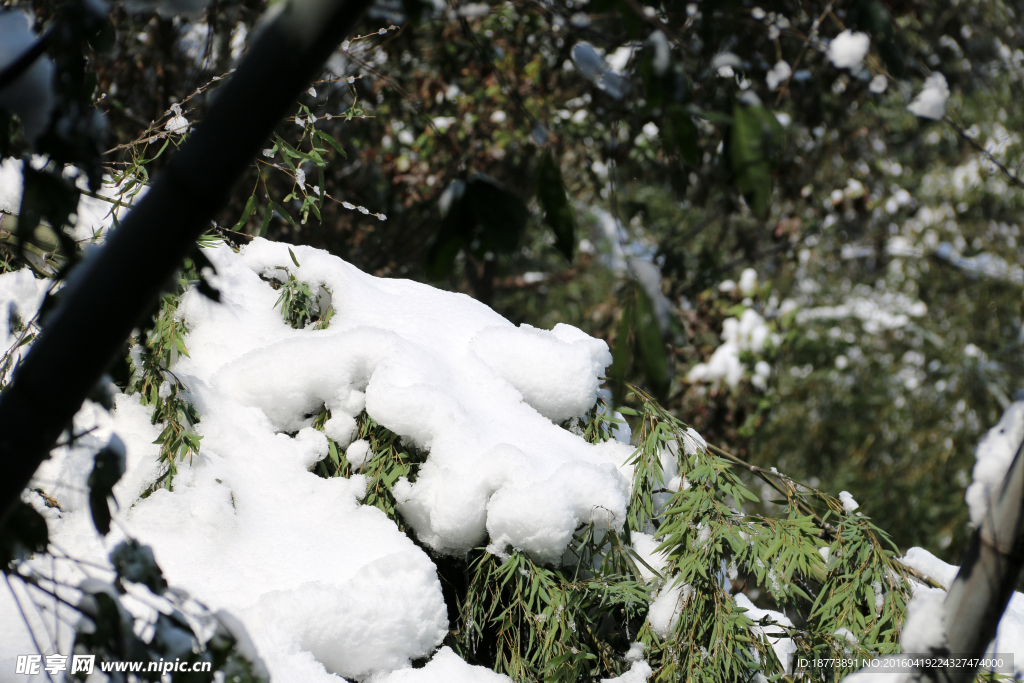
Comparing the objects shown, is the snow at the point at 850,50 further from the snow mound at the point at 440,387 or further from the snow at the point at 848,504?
the snow at the point at 848,504

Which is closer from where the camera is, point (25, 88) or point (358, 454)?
point (25, 88)

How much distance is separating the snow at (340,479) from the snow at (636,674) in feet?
0.74

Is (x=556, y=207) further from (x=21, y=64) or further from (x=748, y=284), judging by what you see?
(x=748, y=284)

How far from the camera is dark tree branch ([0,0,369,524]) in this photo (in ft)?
1.61

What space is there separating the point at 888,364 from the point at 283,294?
495 centimetres

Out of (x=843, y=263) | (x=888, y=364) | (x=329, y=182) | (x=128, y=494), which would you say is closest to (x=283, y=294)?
(x=128, y=494)

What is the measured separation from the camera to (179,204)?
502mm

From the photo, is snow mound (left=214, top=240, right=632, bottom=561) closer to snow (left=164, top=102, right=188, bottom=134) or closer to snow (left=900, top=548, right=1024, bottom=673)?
snow (left=164, top=102, right=188, bottom=134)

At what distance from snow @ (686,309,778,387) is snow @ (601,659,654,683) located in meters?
2.75

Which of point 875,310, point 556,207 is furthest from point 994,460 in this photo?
point 875,310

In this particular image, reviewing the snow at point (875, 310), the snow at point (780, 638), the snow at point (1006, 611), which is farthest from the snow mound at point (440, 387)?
the snow at point (875, 310)

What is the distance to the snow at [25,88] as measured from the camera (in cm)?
56

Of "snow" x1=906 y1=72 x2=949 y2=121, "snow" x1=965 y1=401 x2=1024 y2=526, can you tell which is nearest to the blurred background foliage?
"snow" x1=906 y1=72 x2=949 y2=121

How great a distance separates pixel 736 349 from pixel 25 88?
3638 millimetres
